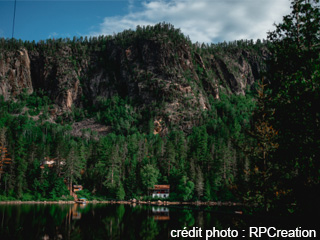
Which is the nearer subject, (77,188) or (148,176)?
(77,188)

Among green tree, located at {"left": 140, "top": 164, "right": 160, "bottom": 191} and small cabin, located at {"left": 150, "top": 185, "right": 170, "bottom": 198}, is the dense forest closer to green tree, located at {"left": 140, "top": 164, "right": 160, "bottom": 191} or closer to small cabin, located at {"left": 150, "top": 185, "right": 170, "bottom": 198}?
green tree, located at {"left": 140, "top": 164, "right": 160, "bottom": 191}

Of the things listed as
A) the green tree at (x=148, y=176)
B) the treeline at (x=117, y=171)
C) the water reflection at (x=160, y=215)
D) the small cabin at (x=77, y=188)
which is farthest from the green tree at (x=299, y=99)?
the small cabin at (x=77, y=188)

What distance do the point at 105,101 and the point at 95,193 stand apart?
11977 cm

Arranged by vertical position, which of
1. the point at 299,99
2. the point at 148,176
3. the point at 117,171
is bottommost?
the point at 148,176

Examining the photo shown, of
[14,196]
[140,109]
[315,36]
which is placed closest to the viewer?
[315,36]

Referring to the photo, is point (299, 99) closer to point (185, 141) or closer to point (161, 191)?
point (161, 191)

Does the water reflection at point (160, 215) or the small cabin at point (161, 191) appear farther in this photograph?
the small cabin at point (161, 191)

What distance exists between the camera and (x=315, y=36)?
13.2 m

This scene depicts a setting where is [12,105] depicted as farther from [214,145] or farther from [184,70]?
[214,145]

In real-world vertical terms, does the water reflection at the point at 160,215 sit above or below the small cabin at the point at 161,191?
below

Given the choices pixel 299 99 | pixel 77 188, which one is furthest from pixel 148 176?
pixel 299 99

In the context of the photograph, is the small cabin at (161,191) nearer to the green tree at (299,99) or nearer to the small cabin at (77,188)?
the small cabin at (77,188)

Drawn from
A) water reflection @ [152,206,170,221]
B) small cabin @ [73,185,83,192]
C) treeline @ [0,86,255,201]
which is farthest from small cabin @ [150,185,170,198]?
water reflection @ [152,206,170,221]

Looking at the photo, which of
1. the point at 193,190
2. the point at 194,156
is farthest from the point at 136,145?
the point at 193,190
